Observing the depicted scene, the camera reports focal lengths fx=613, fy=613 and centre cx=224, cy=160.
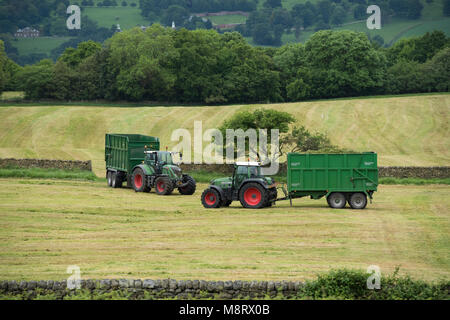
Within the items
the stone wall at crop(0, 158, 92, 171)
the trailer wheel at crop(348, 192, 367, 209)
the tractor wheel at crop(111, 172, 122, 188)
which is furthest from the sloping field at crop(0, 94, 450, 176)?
the trailer wheel at crop(348, 192, 367, 209)

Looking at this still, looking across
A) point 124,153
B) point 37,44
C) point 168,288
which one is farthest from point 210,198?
point 37,44

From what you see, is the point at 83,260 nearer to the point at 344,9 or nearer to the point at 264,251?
the point at 264,251

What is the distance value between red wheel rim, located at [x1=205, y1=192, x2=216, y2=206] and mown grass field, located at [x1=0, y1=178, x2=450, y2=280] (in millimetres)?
640

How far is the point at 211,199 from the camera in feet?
88.6

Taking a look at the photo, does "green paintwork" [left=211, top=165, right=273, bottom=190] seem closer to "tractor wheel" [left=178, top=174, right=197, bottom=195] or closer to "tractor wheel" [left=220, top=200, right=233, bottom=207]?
"tractor wheel" [left=220, top=200, right=233, bottom=207]

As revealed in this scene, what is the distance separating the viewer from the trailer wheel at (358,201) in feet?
87.5

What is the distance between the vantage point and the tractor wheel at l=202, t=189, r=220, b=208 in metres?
26.8

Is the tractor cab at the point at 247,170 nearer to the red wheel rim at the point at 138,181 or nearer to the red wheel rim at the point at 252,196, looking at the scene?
the red wheel rim at the point at 252,196

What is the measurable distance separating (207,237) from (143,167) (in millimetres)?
12953

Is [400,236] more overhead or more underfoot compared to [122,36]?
more underfoot

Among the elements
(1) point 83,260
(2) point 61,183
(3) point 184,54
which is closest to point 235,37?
(3) point 184,54

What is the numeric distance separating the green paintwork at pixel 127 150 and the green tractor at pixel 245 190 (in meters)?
8.28

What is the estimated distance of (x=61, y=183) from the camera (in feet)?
116
